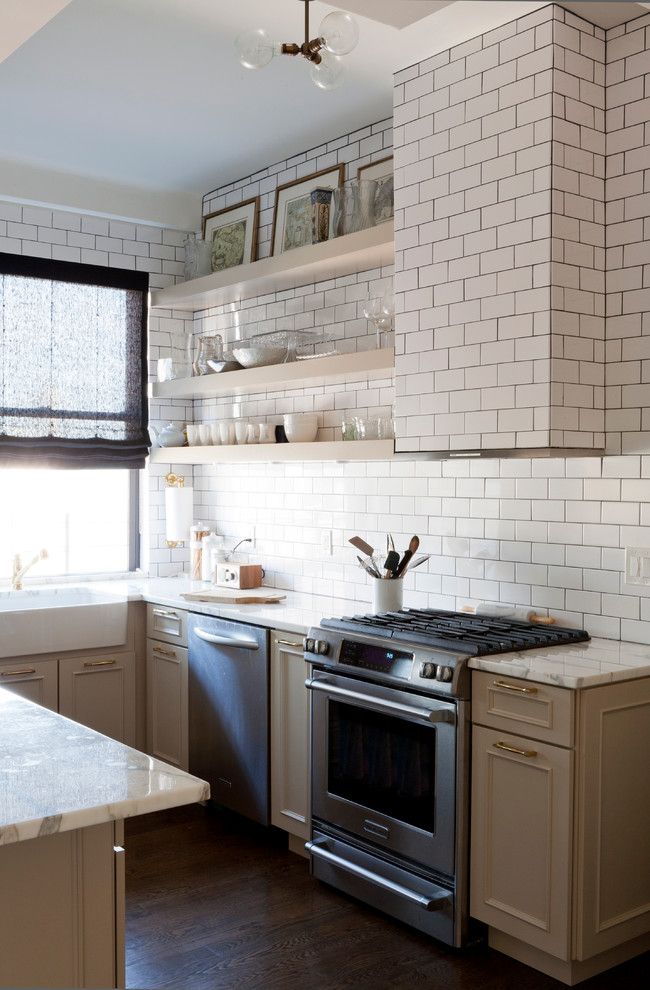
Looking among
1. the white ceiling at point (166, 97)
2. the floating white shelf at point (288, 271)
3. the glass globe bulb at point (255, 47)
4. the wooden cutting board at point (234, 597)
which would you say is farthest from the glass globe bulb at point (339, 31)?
the wooden cutting board at point (234, 597)

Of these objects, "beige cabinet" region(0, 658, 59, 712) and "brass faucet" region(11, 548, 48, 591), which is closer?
"beige cabinet" region(0, 658, 59, 712)

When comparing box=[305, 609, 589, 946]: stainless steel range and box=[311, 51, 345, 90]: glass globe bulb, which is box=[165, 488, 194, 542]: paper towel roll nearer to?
box=[305, 609, 589, 946]: stainless steel range

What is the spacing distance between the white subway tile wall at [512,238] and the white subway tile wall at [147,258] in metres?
2.33

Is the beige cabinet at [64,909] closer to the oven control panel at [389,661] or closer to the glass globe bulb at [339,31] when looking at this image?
the oven control panel at [389,661]

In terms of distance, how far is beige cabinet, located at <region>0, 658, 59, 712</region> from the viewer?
171 inches

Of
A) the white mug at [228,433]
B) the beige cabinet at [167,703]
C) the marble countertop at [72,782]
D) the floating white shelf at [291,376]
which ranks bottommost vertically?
the beige cabinet at [167,703]

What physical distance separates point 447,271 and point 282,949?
243 cm

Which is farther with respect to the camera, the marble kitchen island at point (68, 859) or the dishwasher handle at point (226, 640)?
the dishwasher handle at point (226, 640)

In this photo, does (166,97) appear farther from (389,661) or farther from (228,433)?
(389,661)

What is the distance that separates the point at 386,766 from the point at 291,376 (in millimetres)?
1796

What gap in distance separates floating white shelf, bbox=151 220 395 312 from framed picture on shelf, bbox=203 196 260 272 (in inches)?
7.6

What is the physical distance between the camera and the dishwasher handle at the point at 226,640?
3996mm

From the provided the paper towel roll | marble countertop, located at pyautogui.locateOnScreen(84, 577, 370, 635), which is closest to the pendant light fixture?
marble countertop, located at pyautogui.locateOnScreen(84, 577, 370, 635)

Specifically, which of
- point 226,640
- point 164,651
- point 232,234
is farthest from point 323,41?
point 164,651
